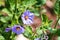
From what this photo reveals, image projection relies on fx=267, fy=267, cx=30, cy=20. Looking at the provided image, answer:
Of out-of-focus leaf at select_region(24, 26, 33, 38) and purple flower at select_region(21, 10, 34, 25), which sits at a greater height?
purple flower at select_region(21, 10, 34, 25)

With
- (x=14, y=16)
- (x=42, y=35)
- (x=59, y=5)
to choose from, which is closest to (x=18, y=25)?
(x=14, y=16)

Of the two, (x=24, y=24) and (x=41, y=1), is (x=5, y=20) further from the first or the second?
(x=41, y=1)

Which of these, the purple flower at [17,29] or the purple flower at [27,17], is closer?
the purple flower at [17,29]

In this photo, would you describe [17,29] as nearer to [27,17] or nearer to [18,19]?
[18,19]

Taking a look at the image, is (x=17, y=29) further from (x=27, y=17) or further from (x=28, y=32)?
(x=27, y=17)

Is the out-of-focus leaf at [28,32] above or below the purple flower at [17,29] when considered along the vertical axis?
below

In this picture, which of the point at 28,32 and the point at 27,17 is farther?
the point at 27,17

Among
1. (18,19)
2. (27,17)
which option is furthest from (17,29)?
(27,17)

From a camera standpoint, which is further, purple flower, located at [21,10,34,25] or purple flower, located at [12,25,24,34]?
purple flower, located at [21,10,34,25]

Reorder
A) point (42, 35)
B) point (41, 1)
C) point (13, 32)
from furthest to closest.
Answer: point (41, 1), point (13, 32), point (42, 35)

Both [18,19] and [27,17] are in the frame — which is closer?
[18,19]

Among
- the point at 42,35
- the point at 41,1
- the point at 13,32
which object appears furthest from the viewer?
the point at 41,1
